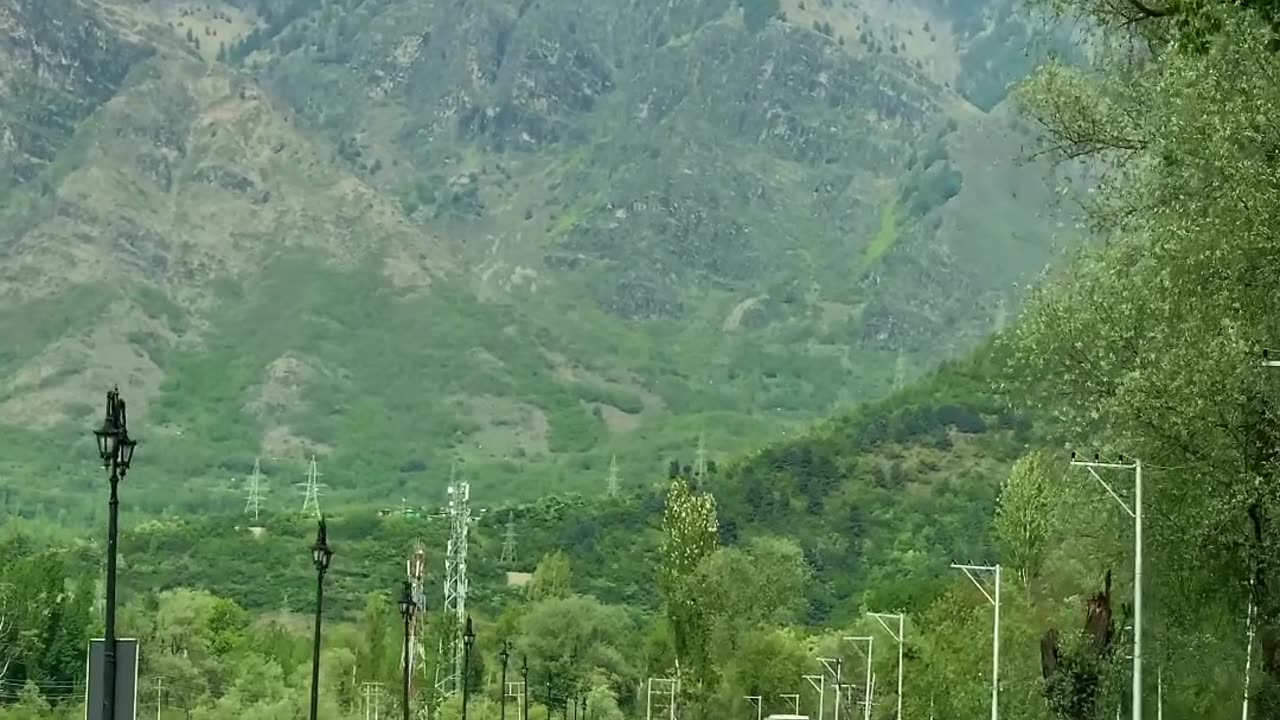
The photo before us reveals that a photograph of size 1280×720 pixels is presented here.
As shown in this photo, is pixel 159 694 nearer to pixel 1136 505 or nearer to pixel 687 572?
pixel 687 572

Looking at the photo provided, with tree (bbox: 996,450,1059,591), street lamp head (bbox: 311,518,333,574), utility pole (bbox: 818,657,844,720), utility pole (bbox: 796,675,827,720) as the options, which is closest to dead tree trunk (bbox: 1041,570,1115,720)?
street lamp head (bbox: 311,518,333,574)

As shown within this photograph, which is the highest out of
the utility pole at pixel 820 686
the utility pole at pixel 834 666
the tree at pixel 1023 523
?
the tree at pixel 1023 523

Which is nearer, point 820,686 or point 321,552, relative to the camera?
point 321,552

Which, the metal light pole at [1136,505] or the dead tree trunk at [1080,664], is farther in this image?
the dead tree trunk at [1080,664]

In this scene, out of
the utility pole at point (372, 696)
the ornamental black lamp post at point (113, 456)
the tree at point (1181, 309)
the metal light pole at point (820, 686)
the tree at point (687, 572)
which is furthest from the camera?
the metal light pole at point (820, 686)

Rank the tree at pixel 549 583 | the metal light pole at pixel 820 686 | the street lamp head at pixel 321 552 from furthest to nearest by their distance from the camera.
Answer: the tree at pixel 549 583 → the metal light pole at pixel 820 686 → the street lamp head at pixel 321 552

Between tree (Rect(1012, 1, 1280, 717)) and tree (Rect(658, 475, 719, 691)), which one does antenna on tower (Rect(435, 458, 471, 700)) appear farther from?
tree (Rect(1012, 1, 1280, 717))

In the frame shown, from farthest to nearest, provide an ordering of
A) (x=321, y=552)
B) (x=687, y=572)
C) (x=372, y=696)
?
(x=372, y=696) → (x=687, y=572) → (x=321, y=552)

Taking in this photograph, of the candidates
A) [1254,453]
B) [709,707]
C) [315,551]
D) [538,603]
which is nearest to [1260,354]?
[1254,453]

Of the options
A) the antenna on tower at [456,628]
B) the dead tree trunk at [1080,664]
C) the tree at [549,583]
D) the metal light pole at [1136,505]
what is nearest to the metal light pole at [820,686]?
the antenna on tower at [456,628]

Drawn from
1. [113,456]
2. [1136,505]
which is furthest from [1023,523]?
[113,456]

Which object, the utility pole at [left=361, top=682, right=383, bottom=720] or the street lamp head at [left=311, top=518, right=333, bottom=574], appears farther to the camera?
the utility pole at [left=361, top=682, right=383, bottom=720]

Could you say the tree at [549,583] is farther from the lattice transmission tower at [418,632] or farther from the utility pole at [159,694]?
the utility pole at [159,694]

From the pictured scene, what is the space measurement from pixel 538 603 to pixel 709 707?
50.3 metres
